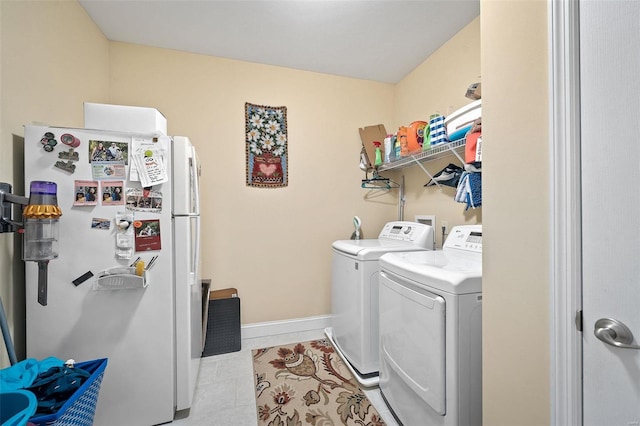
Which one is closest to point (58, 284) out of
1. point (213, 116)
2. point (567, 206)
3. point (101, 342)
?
point (101, 342)

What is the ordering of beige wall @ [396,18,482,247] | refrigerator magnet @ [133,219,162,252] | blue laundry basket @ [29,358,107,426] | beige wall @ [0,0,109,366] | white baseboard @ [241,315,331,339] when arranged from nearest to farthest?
blue laundry basket @ [29,358,107,426]
beige wall @ [0,0,109,366]
refrigerator magnet @ [133,219,162,252]
beige wall @ [396,18,482,247]
white baseboard @ [241,315,331,339]

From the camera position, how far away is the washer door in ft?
3.62

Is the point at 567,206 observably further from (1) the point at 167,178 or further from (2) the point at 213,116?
(2) the point at 213,116

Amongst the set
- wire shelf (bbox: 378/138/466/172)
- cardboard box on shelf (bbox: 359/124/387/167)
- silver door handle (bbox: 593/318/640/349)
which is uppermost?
cardboard box on shelf (bbox: 359/124/387/167)

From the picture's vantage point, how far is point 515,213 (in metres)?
0.82

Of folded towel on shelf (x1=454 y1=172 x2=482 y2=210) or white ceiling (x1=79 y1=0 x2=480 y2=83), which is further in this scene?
white ceiling (x1=79 y1=0 x2=480 y2=83)

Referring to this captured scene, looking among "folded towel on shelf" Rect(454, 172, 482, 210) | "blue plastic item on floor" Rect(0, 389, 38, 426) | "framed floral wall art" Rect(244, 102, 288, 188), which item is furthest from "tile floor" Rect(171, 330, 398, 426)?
"framed floral wall art" Rect(244, 102, 288, 188)

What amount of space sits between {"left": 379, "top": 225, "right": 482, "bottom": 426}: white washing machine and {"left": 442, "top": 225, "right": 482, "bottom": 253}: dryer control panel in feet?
0.52

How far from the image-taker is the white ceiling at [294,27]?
71.7 inches

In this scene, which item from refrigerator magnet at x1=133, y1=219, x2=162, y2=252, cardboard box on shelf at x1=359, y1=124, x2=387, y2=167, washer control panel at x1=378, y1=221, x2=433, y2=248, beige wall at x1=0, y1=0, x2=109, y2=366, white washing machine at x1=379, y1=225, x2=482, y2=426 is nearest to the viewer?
white washing machine at x1=379, y1=225, x2=482, y2=426

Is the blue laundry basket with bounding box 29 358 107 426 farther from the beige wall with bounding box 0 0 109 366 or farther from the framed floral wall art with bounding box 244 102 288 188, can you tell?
the framed floral wall art with bounding box 244 102 288 188

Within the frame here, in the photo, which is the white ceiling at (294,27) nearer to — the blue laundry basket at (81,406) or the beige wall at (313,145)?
the beige wall at (313,145)

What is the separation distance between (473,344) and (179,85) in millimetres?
2853

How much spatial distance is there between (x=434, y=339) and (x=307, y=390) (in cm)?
106
